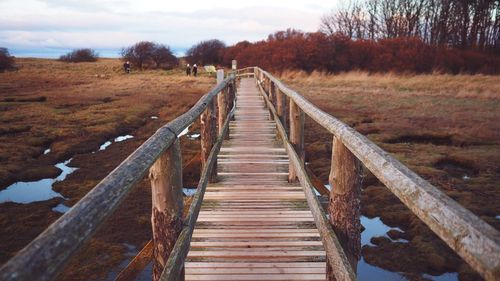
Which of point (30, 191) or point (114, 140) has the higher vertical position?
point (114, 140)

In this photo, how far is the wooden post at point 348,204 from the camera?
2.38 m

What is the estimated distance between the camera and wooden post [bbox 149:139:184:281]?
7.54 feet

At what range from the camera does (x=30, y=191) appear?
8953 millimetres

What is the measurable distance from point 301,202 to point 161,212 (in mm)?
2906

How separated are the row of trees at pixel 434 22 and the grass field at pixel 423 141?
1742 centimetres

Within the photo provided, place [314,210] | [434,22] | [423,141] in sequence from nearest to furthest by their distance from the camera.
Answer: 1. [314,210]
2. [423,141]
3. [434,22]

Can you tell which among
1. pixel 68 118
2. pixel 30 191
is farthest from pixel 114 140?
pixel 30 191

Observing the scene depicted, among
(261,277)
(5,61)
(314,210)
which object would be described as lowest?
(261,277)

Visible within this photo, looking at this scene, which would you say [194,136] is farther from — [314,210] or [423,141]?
[314,210]

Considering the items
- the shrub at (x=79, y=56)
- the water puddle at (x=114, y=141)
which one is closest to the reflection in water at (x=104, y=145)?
the water puddle at (x=114, y=141)

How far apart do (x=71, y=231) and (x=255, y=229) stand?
3238 mm

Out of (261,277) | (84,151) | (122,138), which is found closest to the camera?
(261,277)

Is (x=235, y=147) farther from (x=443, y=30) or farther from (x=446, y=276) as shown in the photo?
(x=443, y=30)

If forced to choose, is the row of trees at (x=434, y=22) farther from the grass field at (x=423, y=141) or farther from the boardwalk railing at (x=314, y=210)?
the boardwalk railing at (x=314, y=210)
